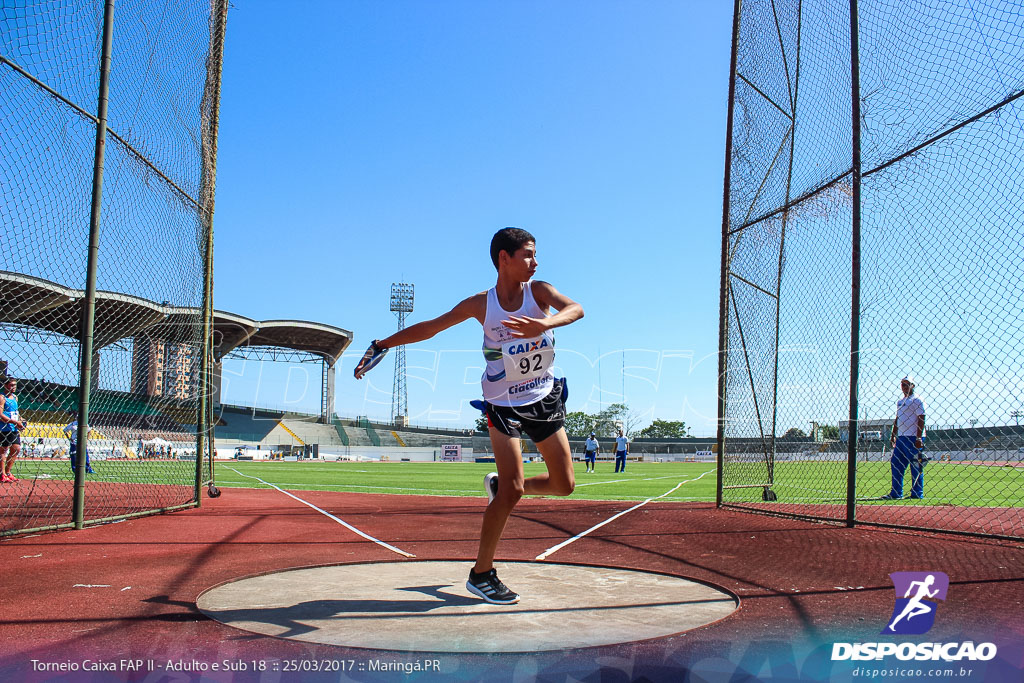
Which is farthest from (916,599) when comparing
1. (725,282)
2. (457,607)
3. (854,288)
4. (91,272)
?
(91,272)

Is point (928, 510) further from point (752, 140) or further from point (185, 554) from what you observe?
point (185, 554)

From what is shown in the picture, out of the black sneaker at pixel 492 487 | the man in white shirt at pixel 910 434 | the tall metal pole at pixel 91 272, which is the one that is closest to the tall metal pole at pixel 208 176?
the tall metal pole at pixel 91 272

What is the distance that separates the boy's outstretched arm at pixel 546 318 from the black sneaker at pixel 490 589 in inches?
55.3

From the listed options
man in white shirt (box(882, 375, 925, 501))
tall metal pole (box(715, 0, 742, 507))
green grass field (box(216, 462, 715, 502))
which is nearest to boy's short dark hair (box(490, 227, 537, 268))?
tall metal pole (box(715, 0, 742, 507))

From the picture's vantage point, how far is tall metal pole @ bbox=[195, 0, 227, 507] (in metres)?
9.53

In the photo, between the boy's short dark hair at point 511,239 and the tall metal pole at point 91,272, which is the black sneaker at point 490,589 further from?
the tall metal pole at point 91,272

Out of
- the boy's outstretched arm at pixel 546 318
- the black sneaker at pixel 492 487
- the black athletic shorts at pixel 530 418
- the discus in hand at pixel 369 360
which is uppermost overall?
the boy's outstretched arm at pixel 546 318

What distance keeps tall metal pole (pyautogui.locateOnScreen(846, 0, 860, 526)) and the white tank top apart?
407cm

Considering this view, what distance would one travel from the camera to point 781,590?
4.37 meters

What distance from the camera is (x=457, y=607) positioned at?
3.96 meters

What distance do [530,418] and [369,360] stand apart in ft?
3.46

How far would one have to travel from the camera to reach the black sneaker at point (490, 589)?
13.1ft

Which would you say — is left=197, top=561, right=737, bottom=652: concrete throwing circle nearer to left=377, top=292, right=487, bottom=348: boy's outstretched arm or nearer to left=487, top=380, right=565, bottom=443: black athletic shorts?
left=487, top=380, right=565, bottom=443: black athletic shorts

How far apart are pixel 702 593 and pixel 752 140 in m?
7.59
